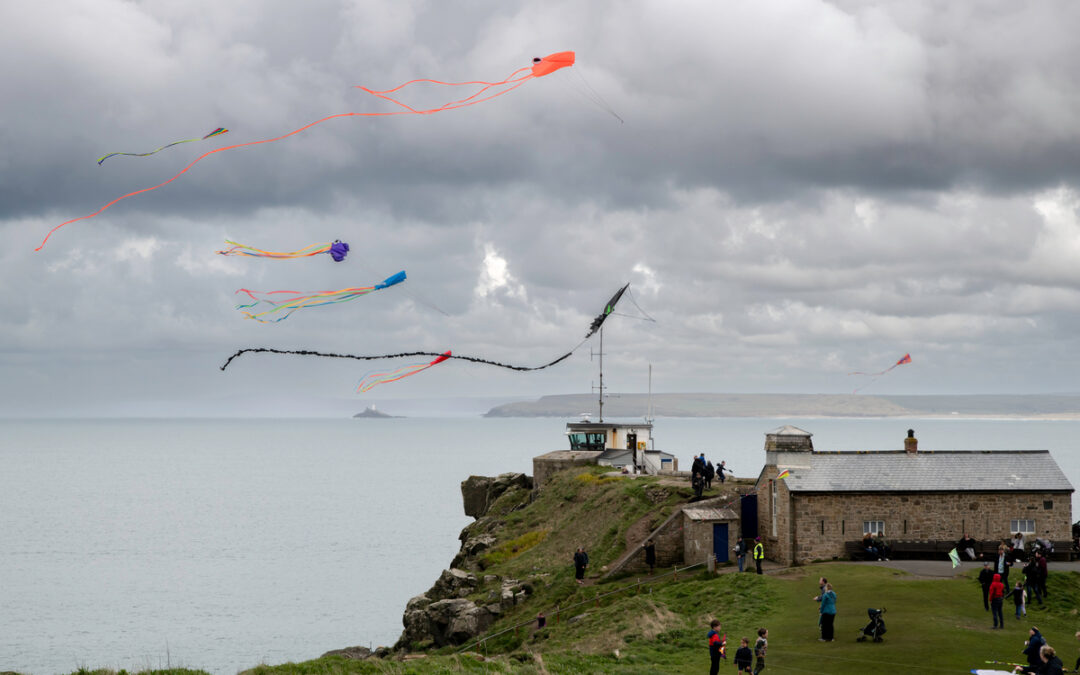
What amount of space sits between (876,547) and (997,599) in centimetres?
1143

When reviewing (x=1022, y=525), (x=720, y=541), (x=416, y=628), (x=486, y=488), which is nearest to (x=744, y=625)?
(x=720, y=541)

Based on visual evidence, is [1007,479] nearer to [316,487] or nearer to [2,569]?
[2,569]

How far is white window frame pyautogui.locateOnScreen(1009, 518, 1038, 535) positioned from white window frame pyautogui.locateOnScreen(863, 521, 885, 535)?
536 centimetres

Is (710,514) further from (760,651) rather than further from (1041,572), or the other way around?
(760,651)

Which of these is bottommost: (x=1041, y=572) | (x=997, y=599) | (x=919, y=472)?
(x=997, y=599)

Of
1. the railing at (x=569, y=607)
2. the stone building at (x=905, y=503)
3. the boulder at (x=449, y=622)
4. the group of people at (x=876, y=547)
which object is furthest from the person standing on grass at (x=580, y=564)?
the group of people at (x=876, y=547)

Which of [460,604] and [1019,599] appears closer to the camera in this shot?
[1019,599]

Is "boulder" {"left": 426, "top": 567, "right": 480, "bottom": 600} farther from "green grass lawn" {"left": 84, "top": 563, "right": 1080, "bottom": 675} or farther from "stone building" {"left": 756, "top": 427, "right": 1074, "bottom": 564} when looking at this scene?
"stone building" {"left": 756, "top": 427, "right": 1074, "bottom": 564}

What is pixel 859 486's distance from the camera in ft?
136

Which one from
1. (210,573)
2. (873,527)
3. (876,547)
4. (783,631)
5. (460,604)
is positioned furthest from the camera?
(210,573)

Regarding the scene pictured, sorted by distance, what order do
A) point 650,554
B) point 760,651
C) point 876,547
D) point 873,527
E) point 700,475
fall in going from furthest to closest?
point 700,475 < point 650,554 < point 873,527 < point 876,547 < point 760,651

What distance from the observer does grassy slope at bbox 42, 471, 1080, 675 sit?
27391 millimetres

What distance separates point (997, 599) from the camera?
95.9 feet

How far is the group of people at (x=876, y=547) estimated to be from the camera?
40.2 metres
